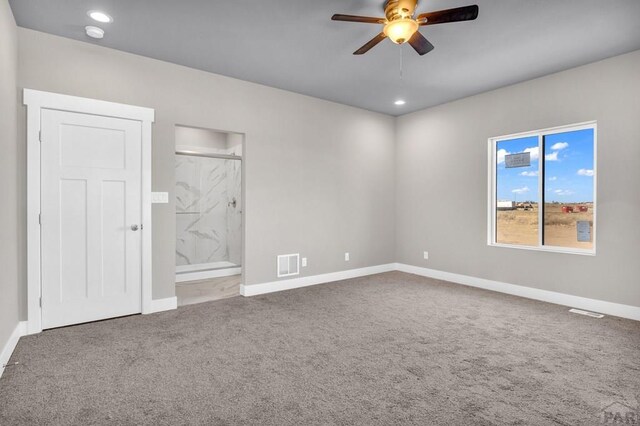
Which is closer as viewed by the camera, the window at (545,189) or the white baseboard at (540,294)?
the white baseboard at (540,294)

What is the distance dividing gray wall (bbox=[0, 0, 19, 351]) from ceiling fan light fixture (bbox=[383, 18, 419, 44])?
113 inches

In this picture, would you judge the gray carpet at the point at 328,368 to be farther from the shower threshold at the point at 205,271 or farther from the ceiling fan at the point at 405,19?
the ceiling fan at the point at 405,19

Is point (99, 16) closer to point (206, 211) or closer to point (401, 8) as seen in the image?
point (401, 8)

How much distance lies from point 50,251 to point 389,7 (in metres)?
3.69

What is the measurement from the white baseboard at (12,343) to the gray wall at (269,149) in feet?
3.64

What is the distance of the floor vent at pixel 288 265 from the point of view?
4.78m

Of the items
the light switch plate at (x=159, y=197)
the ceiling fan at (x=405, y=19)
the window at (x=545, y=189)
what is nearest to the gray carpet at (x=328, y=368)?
the window at (x=545, y=189)

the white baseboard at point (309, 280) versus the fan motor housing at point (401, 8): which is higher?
the fan motor housing at point (401, 8)

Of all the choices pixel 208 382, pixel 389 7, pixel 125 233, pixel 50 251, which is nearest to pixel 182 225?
pixel 125 233

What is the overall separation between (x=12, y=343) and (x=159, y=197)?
177cm

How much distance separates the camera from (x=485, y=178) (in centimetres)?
488

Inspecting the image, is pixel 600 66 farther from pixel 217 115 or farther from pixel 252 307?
pixel 252 307

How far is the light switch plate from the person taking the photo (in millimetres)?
3764

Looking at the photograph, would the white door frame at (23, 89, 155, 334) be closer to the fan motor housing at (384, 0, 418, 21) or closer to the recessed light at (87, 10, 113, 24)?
the recessed light at (87, 10, 113, 24)
